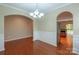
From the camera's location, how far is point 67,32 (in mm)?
2100

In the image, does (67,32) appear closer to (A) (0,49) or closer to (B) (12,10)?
(B) (12,10)

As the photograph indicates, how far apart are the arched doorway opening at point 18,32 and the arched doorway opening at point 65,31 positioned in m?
0.68

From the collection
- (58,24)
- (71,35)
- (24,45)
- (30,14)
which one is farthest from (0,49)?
(71,35)

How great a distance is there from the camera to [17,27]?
2377 millimetres

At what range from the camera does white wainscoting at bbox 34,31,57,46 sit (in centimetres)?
218

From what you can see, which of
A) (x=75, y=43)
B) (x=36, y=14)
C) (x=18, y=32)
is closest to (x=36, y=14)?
(x=36, y=14)

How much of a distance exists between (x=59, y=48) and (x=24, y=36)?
0.89 m

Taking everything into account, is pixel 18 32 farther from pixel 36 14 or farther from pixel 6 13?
pixel 36 14

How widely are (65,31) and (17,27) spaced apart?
1.20 m

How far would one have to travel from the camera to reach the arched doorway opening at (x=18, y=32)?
2168 millimetres

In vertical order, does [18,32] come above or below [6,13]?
below

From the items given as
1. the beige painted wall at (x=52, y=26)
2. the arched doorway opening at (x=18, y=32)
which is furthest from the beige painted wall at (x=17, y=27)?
the beige painted wall at (x=52, y=26)

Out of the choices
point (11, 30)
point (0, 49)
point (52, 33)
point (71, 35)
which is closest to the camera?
point (0, 49)

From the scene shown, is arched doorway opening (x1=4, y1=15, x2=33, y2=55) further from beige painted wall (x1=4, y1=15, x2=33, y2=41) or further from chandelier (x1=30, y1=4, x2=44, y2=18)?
chandelier (x1=30, y1=4, x2=44, y2=18)
